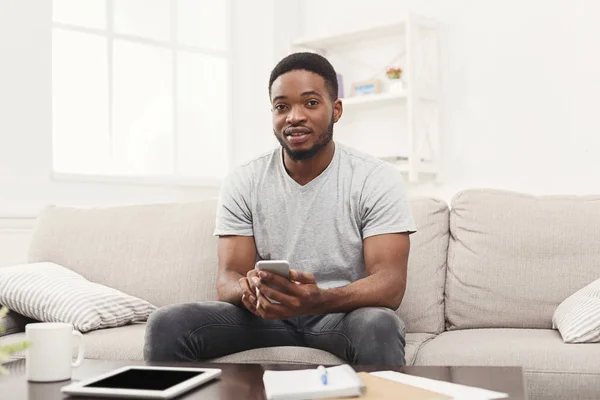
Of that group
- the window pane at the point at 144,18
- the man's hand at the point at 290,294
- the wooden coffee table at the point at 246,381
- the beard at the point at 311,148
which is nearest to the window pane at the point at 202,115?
the window pane at the point at 144,18

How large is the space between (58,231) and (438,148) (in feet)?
6.92

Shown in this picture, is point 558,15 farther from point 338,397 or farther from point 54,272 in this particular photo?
point 338,397

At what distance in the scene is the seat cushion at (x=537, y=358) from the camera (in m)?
1.72

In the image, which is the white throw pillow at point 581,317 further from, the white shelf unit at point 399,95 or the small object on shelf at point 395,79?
the small object on shelf at point 395,79

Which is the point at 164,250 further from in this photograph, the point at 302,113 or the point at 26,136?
the point at 26,136

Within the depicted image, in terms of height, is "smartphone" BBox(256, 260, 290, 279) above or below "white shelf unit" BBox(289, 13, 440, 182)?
below

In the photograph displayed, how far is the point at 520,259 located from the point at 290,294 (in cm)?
76

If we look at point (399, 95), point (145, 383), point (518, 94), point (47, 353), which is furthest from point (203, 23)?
point (145, 383)

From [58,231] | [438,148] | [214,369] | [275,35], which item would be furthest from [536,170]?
[214,369]

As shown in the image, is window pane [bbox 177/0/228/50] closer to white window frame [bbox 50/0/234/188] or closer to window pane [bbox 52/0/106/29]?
white window frame [bbox 50/0/234/188]

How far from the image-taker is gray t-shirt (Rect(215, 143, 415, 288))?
2031 millimetres

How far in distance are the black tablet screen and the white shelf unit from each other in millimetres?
2681

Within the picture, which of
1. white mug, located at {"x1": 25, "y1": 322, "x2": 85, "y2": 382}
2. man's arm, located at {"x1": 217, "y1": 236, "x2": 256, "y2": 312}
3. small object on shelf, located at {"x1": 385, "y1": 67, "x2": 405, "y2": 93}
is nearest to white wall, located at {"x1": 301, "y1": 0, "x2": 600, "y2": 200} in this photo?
small object on shelf, located at {"x1": 385, "y1": 67, "x2": 405, "y2": 93}

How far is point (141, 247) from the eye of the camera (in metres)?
2.48
